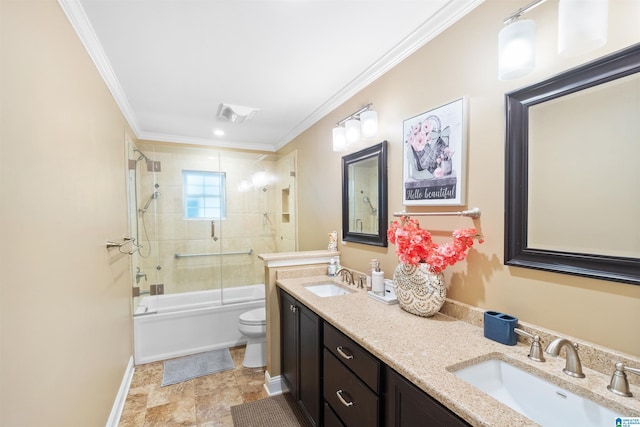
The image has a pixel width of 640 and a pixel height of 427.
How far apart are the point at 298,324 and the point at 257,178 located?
2562 mm

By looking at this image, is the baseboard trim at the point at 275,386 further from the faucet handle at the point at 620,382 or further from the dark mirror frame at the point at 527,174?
the faucet handle at the point at 620,382

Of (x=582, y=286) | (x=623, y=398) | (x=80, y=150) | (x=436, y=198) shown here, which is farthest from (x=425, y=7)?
(x=80, y=150)

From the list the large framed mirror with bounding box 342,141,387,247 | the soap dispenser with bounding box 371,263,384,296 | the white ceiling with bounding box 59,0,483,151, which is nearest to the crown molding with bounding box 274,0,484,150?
the white ceiling with bounding box 59,0,483,151

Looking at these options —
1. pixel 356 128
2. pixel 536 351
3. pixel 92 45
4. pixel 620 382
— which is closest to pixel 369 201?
pixel 356 128

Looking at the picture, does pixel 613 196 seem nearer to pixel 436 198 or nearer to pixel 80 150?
pixel 436 198

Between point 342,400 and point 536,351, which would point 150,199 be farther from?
point 536,351

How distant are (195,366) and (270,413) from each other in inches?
42.6

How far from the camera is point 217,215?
12.6 ft

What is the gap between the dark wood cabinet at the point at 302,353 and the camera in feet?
5.51

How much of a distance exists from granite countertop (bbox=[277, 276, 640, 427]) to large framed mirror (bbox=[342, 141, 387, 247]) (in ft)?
1.86

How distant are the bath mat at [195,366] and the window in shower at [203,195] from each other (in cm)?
167

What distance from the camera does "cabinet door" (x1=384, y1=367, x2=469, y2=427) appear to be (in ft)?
2.79

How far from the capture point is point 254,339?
278 cm

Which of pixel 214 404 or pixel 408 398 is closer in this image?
pixel 408 398
